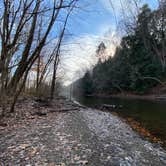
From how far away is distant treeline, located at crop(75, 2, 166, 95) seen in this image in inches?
1815

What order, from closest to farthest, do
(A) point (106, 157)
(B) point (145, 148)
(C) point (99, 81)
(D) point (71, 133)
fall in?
(A) point (106, 157), (B) point (145, 148), (D) point (71, 133), (C) point (99, 81)

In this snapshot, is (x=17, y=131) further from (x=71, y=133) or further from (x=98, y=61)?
(x=98, y=61)

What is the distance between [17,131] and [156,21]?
137ft

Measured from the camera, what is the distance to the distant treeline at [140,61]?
46.1 m

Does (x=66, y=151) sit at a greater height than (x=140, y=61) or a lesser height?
lesser

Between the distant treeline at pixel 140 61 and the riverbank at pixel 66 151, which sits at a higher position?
the distant treeline at pixel 140 61

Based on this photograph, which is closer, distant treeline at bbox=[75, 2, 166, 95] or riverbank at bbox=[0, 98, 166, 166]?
riverbank at bbox=[0, 98, 166, 166]

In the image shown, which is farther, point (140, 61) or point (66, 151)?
point (140, 61)

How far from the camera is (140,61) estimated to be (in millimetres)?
55469

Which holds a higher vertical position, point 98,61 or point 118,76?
point 98,61

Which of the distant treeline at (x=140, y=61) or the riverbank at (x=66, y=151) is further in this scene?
the distant treeline at (x=140, y=61)

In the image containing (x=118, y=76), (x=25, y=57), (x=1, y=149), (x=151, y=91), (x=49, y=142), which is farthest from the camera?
(x=118, y=76)

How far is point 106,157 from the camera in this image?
6387 mm

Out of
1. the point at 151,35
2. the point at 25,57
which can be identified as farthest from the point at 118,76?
the point at 25,57
